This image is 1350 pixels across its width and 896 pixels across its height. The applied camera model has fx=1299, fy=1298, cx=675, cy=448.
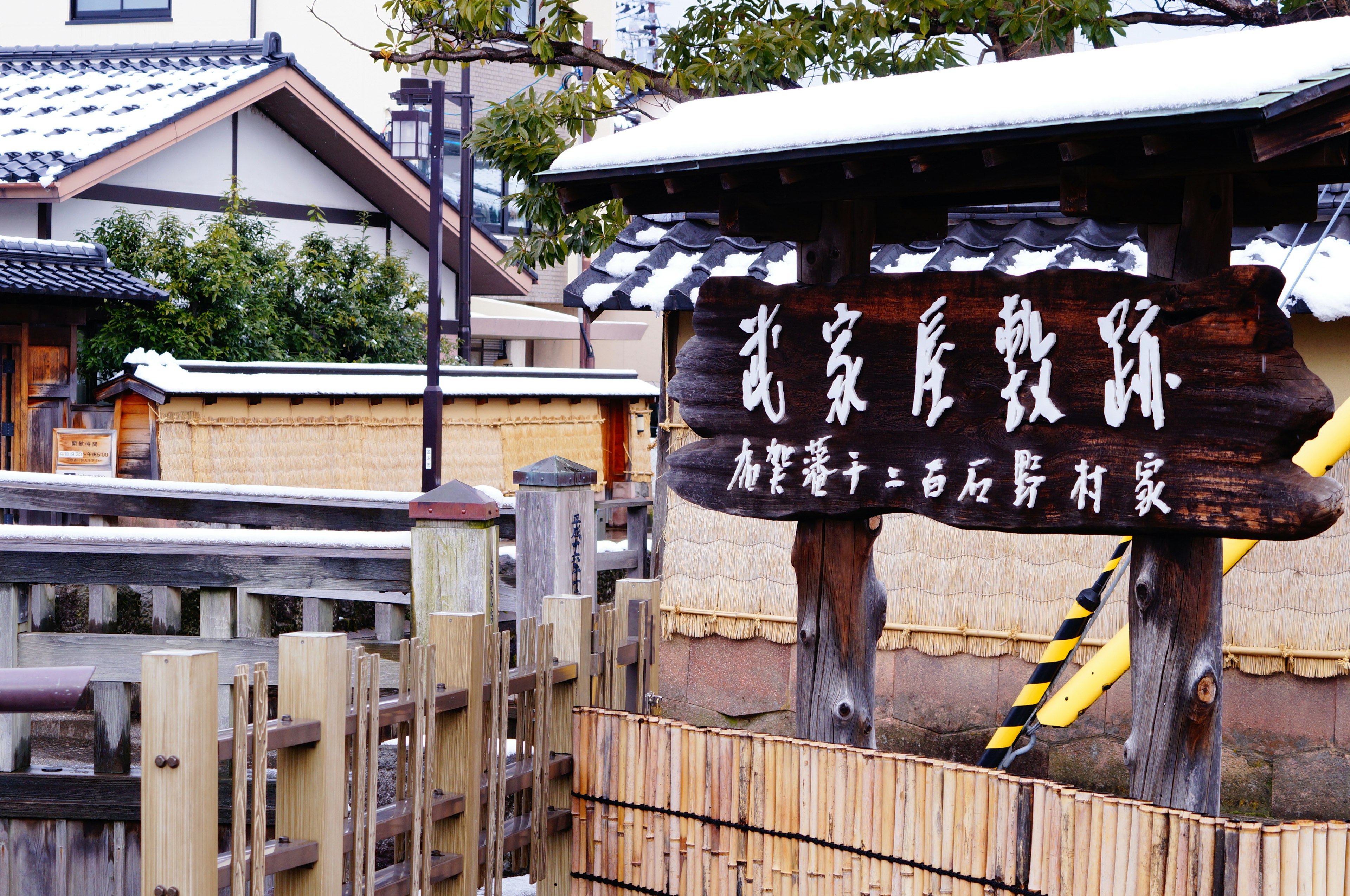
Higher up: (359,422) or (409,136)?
(409,136)

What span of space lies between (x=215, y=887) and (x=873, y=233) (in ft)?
10.4

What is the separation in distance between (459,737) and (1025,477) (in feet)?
7.09

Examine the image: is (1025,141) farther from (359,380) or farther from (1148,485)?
(359,380)

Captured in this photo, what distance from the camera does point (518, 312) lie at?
993 inches

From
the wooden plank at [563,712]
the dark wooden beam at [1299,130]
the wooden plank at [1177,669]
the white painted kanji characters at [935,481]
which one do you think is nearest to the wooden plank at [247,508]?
the wooden plank at [563,712]

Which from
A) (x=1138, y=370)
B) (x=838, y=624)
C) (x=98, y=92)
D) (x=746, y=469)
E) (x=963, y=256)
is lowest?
(x=838, y=624)

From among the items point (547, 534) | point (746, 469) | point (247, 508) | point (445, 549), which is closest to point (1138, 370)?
point (746, 469)

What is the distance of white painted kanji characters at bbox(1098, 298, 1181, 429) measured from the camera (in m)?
3.86

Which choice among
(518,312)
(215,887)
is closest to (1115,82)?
(215,887)

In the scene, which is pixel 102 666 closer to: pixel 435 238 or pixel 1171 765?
pixel 1171 765

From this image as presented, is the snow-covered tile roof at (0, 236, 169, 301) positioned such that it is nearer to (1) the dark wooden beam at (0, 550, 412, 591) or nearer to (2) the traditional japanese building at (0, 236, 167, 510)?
(2) the traditional japanese building at (0, 236, 167, 510)

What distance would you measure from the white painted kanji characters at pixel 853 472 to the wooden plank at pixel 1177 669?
3.02 ft

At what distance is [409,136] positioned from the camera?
18.8 metres

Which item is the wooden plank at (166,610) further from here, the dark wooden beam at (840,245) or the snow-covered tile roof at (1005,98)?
A: the dark wooden beam at (840,245)
